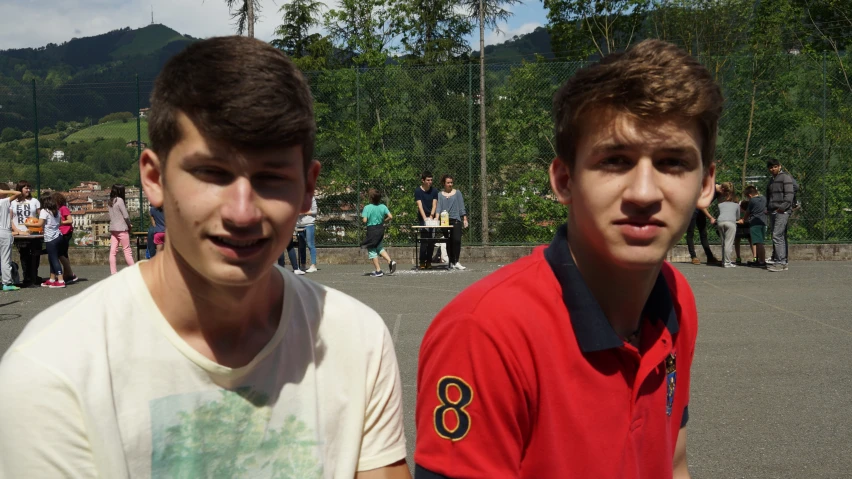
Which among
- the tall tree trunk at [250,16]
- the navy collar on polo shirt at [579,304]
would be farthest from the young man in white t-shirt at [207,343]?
the tall tree trunk at [250,16]

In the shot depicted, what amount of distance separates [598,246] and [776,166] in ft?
51.6

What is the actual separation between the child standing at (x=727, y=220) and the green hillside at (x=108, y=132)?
41.3 ft

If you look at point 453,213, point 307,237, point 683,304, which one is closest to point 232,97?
point 683,304

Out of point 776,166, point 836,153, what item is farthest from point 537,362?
point 836,153

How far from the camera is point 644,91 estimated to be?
193 centimetres

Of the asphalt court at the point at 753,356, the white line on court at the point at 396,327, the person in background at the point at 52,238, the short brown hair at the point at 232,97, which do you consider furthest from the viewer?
the person in background at the point at 52,238

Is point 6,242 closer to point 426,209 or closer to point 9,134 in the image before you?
point 9,134

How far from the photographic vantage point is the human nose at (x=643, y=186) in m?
1.92

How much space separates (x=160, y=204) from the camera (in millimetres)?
1855

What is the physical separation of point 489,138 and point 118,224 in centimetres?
790

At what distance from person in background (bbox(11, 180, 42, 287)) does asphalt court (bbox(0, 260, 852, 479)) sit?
969 mm

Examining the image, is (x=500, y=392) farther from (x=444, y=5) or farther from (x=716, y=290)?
(x=444, y=5)

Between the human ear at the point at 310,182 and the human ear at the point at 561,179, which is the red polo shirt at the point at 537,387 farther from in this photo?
the human ear at the point at 310,182

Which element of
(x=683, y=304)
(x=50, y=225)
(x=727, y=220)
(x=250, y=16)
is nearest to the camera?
(x=683, y=304)
